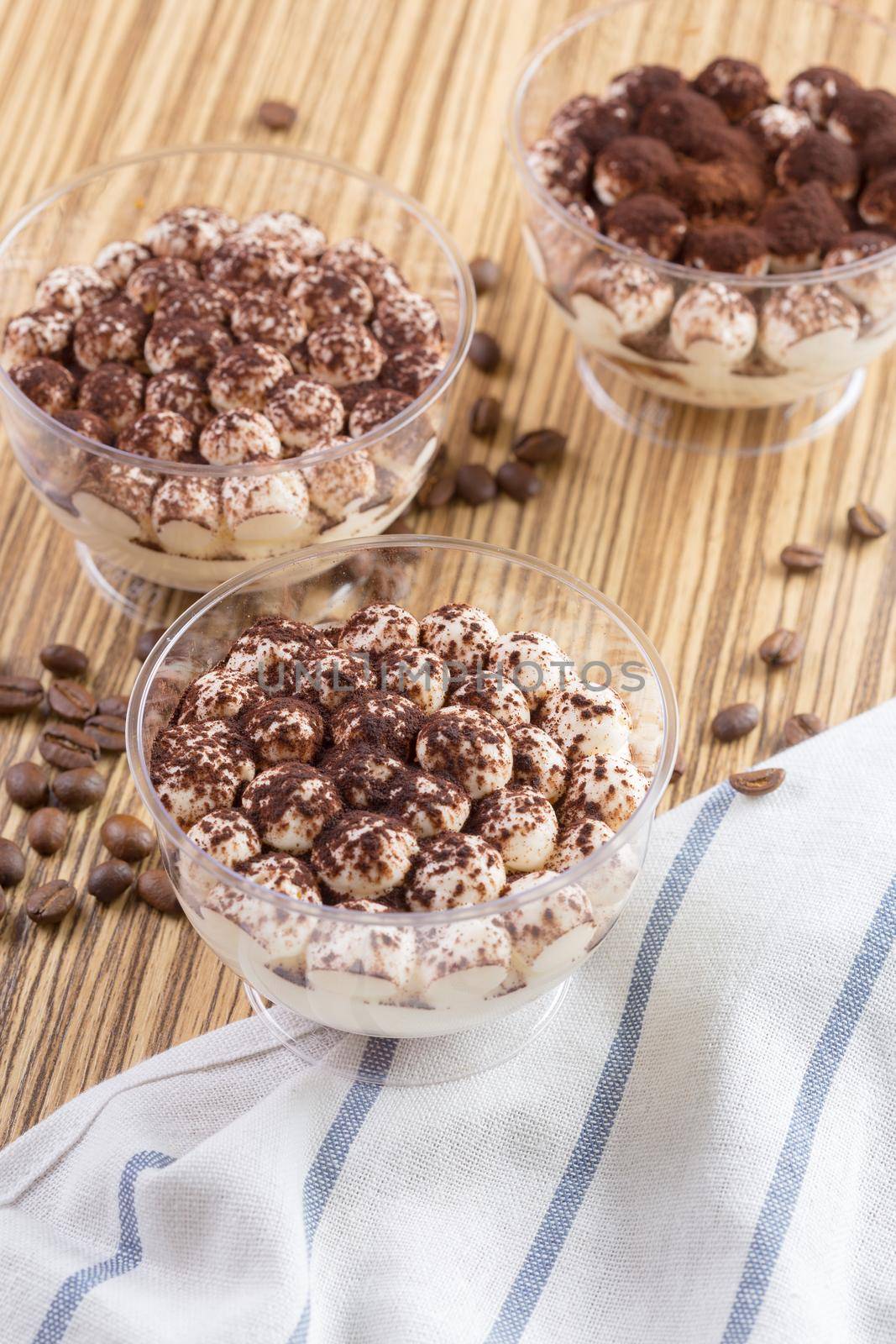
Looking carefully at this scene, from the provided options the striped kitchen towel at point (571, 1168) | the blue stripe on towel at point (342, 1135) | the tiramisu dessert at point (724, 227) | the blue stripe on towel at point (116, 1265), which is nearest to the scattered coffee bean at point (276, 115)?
the tiramisu dessert at point (724, 227)

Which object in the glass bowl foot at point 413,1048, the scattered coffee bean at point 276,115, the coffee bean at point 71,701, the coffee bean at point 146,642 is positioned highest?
the scattered coffee bean at point 276,115

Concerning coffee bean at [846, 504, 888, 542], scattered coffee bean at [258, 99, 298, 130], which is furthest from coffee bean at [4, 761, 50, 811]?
scattered coffee bean at [258, 99, 298, 130]

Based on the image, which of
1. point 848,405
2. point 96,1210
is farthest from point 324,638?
point 848,405

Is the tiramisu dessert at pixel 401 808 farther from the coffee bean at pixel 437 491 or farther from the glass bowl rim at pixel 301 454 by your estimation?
the coffee bean at pixel 437 491

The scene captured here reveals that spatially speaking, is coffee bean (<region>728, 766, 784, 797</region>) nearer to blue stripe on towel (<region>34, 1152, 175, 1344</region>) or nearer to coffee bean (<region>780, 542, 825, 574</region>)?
coffee bean (<region>780, 542, 825, 574</region>)

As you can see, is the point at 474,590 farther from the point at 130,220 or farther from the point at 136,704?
the point at 130,220

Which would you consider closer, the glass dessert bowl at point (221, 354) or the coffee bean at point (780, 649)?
the glass dessert bowl at point (221, 354)
